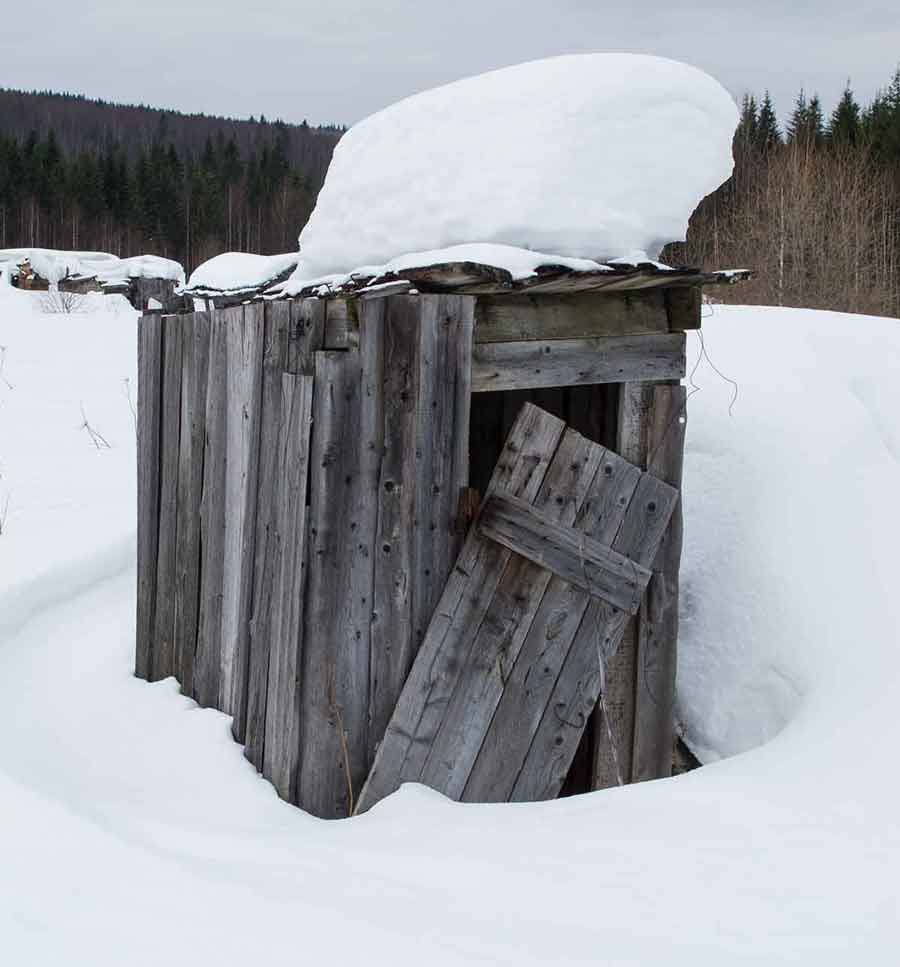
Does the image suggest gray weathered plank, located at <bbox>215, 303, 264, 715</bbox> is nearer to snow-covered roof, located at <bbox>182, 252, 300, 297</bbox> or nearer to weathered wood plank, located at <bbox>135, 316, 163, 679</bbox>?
weathered wood plank, located at <bbox>135, 316, 163, 679</bbox>

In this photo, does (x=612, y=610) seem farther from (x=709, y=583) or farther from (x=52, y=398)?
(x=52, y=398)

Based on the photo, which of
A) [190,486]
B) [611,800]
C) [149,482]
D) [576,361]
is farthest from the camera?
[149,482]

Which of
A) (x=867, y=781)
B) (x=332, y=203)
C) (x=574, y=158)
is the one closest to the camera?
(x=867, y=781)

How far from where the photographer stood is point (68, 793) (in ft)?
9.53

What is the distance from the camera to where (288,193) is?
5959 cm

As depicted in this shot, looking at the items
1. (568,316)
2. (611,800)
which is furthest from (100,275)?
(611,800)

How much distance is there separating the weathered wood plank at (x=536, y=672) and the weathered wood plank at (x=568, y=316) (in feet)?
1.54

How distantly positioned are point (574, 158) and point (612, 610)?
62.0 inches

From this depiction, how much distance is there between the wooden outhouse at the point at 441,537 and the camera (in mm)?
3152

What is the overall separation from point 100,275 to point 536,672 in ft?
101

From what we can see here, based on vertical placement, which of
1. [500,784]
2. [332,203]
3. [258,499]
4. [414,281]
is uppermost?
[332,203]

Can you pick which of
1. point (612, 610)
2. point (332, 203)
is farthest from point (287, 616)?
point (332, 203)

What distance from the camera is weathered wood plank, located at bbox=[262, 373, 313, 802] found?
3125 millimetres

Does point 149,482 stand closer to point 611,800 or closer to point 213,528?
point 213,528
